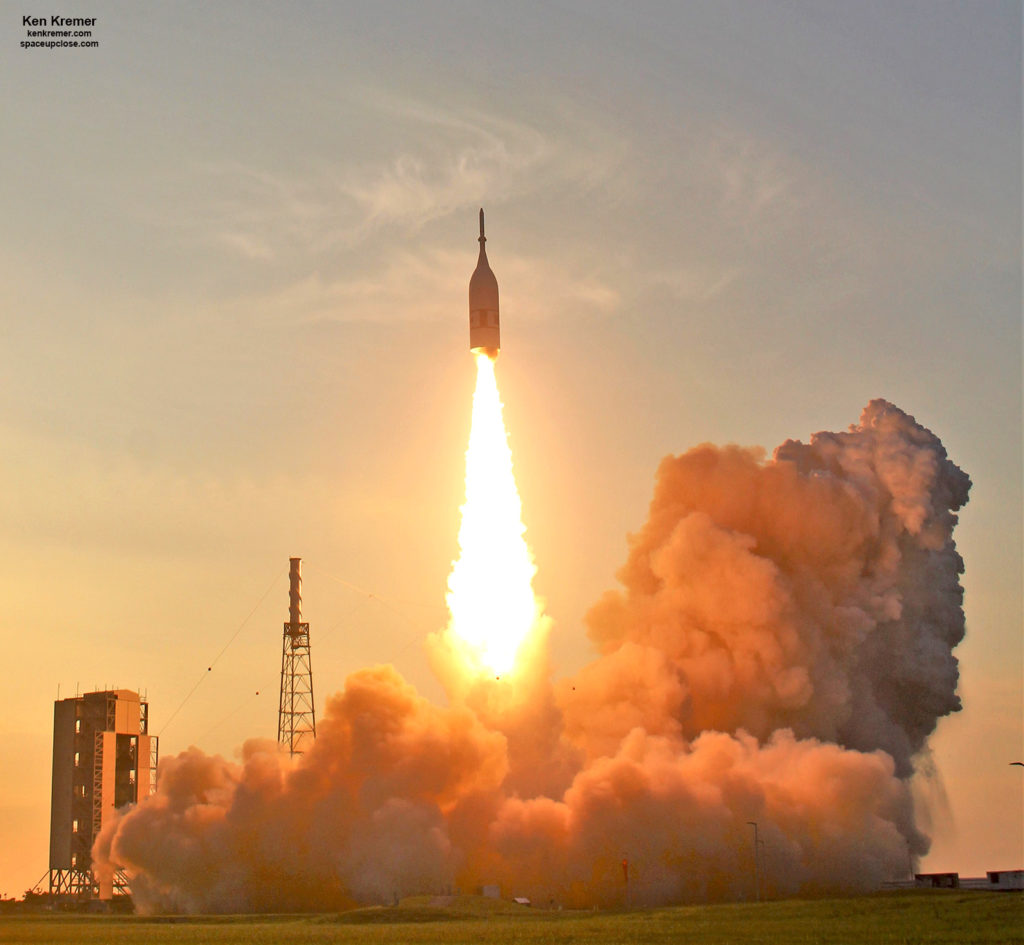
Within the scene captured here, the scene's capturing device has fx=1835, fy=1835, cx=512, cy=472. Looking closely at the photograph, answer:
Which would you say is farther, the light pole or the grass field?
the light pole

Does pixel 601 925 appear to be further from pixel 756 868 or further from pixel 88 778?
pixel 88 778

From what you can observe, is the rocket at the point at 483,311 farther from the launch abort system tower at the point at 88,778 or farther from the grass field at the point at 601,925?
the launch abort system tower at the point at 88,778

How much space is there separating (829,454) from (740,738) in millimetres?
21628

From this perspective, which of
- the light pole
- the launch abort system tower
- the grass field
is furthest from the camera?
the launch abort system tower

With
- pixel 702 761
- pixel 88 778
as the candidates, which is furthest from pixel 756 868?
pixel 88 778

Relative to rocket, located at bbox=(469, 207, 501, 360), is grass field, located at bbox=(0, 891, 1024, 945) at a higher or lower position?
lower

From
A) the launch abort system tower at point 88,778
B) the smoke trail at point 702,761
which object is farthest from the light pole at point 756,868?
the launch abort system tower at point 88,778

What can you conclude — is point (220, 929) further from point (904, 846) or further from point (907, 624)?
point (907, 624)

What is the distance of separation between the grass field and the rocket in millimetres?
31819

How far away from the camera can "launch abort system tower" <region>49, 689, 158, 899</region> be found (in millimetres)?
134250

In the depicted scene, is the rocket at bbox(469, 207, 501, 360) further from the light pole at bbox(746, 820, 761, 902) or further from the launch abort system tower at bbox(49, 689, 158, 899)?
the launch abort system tower at bbox(49, 689, 158, 899)

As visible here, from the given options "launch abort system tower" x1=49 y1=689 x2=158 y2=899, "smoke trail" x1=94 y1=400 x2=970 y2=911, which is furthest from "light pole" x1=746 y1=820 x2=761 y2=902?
"launch abort system tower" x1=49 y1=689 x2=158 y2=899

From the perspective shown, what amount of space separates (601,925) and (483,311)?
3794 centimetres

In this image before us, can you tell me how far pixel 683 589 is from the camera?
12000cm
